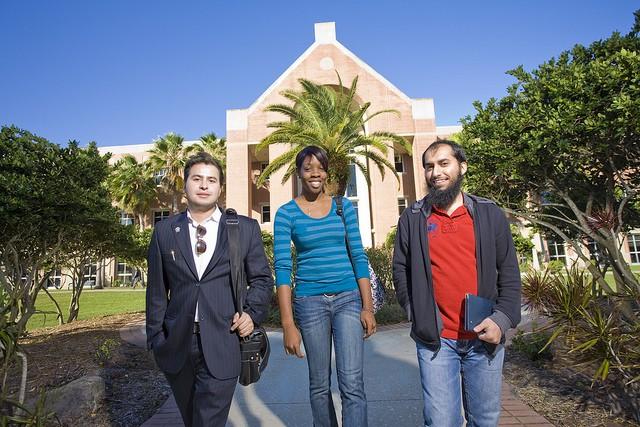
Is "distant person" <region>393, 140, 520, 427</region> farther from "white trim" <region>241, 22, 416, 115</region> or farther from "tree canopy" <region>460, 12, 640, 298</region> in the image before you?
"white trim" <region>241, 22, 416, 115</region>

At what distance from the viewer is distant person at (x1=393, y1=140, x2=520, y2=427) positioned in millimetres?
2006

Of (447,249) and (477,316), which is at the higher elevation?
(447,249)

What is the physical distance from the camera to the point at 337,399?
13.1ft

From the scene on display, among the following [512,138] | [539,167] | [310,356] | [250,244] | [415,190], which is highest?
[415,190]

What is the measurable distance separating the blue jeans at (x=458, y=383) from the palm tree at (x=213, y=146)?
29.9m

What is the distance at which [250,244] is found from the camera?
2.25 m

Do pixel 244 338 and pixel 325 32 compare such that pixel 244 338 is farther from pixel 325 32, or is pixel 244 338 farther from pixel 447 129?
pixel 447 129

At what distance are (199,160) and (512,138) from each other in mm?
7180

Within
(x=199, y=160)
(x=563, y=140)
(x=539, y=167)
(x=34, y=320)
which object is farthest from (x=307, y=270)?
(x=34, y=320)

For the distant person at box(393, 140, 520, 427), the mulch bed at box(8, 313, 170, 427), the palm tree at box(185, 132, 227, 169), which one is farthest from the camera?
the palm tree at box(185, 132, 227, 169)

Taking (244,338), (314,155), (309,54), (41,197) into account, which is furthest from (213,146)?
(244,338)

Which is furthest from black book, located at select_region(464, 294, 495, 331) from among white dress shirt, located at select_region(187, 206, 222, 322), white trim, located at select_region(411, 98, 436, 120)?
white trim, located at select_region(411, 98, 436, 120)

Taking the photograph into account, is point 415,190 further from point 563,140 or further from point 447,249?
point 447,249

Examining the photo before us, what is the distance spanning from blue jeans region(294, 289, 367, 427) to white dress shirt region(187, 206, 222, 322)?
2.15 feet
